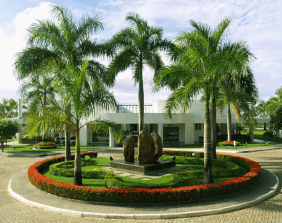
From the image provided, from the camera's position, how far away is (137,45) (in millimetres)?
16422

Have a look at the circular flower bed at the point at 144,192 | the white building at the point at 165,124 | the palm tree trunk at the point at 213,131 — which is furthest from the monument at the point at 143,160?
the white building at the point at 165,124

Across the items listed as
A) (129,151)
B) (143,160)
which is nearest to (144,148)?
(143,160)

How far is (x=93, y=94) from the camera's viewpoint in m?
9.55

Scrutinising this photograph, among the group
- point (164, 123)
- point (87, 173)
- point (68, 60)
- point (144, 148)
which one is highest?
point (68, 60)

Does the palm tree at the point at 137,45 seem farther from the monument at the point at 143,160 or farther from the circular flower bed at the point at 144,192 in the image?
the circular flower bed at the point at 144,192

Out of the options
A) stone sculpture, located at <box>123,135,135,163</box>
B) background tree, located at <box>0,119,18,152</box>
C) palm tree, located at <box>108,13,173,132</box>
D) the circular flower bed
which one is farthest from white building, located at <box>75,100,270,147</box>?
the circular flower bed

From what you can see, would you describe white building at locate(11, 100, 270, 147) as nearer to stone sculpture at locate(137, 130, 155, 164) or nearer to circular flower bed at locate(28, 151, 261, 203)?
stone sculpture at locate(137, 130, 155, 164)

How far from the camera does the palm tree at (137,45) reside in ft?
53.6

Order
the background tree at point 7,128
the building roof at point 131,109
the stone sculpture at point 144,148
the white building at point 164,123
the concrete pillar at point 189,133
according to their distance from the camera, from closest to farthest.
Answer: the stone sculpture at point 144,148 → the background tree at point 7,128 → the white building at point 164,123 → the concrete pillar at point 189,133 → the building roof at point 131,109

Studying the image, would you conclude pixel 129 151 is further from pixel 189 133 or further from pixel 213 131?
pixel 189 133

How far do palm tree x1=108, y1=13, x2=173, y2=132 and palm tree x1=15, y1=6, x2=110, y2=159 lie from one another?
1.02 meters

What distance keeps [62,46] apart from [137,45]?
5.14 metres

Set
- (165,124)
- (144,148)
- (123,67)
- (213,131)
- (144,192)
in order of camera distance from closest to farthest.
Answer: (144,192)
(144,148)
(213,131)
(123,67)
(165,124)

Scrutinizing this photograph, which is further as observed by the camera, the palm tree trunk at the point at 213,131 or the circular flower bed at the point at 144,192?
the palm tree trunk at the point at 213,131
